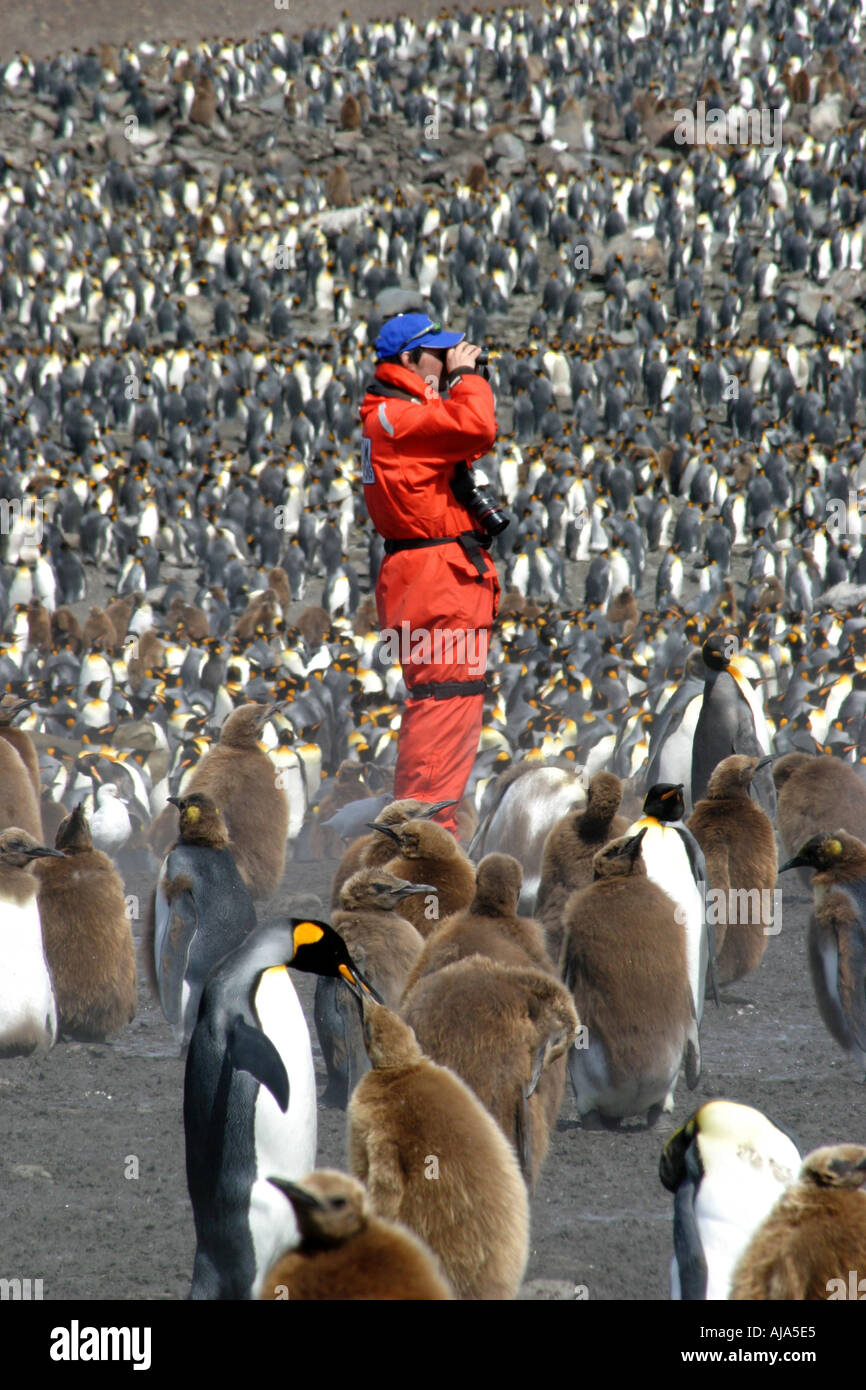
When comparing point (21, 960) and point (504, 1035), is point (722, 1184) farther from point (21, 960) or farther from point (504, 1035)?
point (21, 960)

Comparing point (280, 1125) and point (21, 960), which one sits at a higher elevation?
point (280, 1125)

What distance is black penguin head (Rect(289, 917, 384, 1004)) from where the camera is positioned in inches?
112

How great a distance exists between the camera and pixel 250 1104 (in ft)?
9.28

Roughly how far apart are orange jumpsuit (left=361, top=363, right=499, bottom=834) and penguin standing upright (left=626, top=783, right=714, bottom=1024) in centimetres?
89

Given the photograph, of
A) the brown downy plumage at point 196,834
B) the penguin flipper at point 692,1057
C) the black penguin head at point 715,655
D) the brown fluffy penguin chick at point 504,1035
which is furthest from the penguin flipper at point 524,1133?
the black penguin head at point 715,655

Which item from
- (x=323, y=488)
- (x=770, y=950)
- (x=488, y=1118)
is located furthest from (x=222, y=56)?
(x=488, y=1118)

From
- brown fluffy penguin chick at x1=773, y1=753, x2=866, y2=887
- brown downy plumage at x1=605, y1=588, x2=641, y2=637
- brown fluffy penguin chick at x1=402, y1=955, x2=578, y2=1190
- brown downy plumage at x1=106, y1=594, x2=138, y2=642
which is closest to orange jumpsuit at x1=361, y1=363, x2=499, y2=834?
brown fluffy penguin chick at x1=773, y1=753, x2=866, y2=887

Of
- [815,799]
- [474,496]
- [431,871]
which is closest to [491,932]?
[431,871]

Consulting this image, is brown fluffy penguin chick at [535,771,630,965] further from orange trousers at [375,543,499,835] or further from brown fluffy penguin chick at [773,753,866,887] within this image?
brown fluffy penguin chick at [773,753,866,887]

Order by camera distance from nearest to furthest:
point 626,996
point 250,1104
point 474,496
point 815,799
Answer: point 250,1104, point 626,996, point 474,496, point 815,799

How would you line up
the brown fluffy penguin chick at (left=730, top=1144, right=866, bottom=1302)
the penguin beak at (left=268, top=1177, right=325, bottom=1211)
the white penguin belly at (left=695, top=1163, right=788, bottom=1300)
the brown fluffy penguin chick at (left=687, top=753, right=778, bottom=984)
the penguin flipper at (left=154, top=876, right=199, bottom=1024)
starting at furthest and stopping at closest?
the brown fluffy penguin chick at (left=687, top=753, right=778, bottom=984) < the penguin flipper at (left=154, top=876, right=199, bottom=1024) < the white penguin belly at (left=695, top=1163, right=788, bottom=1300) < the brown fluffy penguin chick at (left=730, top=1144, right=866, bottom=1302) < the penguin beak at (left=268, top=1177, right=325, bottom=1211)

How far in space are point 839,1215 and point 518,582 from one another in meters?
13.6

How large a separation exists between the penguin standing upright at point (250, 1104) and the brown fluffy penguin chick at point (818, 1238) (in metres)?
0.94

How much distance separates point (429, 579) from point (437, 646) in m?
0.23
